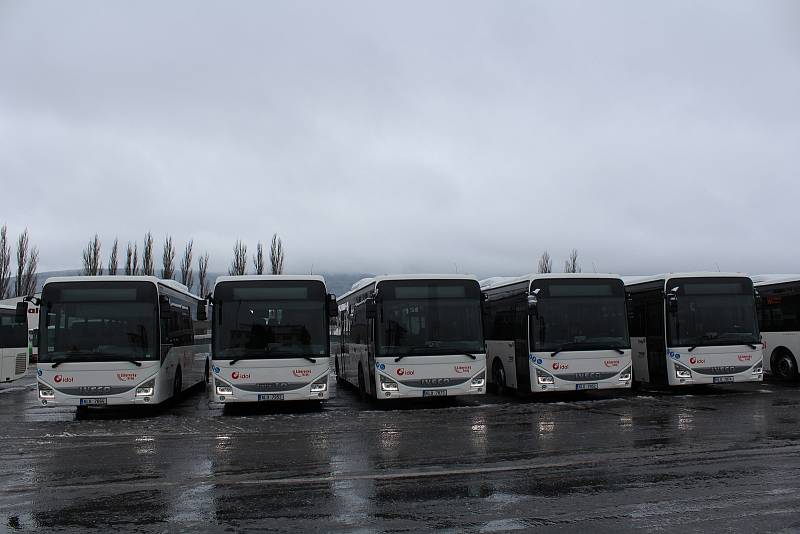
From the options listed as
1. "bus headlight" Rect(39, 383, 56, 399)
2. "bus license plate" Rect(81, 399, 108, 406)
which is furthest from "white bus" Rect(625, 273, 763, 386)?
"bus headlight" Rect(39, 383, 56, 399)

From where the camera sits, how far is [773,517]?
6.80 m

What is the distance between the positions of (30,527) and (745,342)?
648 inches

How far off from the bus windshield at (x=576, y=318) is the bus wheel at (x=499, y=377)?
2796mm

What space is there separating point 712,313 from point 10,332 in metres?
21.0

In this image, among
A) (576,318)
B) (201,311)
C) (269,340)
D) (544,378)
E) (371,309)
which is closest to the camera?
(201,311)

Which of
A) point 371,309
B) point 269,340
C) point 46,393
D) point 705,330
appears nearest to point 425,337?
point 371,309

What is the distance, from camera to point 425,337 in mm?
16734

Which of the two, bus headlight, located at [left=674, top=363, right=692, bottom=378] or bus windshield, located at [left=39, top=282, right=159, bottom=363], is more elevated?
bus windshield, located at [left=39, top=282, right=159, bottom=363]

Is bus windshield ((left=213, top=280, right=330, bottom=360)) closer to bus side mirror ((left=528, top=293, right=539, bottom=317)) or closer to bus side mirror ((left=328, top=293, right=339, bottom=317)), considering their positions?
bus side mirror ((left=328, top=293, right=339, bottom=317))

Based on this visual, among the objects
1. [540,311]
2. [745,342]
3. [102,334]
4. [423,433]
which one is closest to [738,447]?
[423,433]

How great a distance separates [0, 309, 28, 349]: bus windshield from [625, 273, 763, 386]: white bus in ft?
61.9

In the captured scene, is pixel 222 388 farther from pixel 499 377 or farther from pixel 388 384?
pixel 499 377

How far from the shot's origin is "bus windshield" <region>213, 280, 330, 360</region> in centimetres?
1605

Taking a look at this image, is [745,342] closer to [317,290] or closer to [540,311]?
[540,311]
